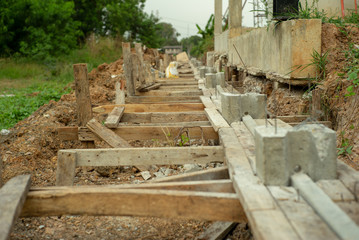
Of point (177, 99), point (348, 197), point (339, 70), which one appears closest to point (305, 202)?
point (348, 197)

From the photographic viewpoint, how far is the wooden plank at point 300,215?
6.00 feet

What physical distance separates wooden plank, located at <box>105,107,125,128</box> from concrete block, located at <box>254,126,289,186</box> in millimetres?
2618

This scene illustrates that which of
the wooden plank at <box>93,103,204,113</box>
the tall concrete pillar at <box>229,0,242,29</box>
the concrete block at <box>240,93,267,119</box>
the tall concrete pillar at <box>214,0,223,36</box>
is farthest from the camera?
the tall concrete pillar at <box>214,0,223,36</box>

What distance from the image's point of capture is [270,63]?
236 inches

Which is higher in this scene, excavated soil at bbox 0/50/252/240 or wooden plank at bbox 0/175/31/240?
wooden plank at bbox 0/175/31/240

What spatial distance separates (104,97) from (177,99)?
3738 mm

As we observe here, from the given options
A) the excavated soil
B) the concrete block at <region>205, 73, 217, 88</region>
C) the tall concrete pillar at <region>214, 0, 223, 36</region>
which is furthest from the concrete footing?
the tall concrete pillar at <region>214, 0, 223, 36</region>

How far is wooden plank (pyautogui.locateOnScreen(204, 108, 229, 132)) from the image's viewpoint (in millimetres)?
4110

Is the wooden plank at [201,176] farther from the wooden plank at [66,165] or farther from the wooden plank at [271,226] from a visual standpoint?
the wooden plank at [66,165]

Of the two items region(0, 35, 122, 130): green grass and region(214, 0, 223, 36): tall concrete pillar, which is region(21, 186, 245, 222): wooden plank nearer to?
region(0, 35, 122, 130): green grass

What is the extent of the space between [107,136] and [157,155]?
1.23 metres

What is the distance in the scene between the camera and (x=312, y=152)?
244 cm

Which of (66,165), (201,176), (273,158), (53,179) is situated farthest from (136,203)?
(53,179)

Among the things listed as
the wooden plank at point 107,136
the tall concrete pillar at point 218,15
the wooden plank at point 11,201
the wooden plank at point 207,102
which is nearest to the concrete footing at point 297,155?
the wooden plank at point 11,201
